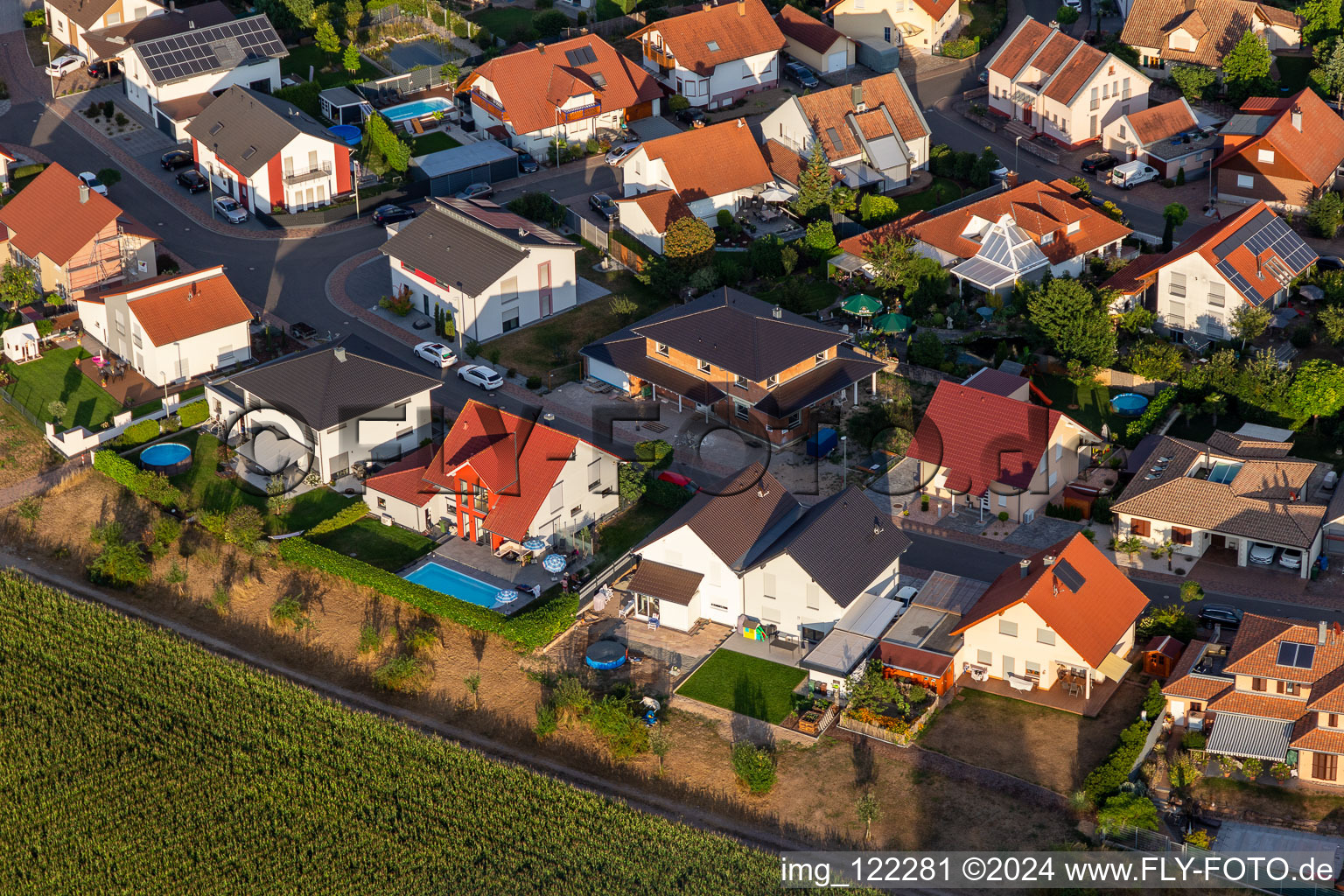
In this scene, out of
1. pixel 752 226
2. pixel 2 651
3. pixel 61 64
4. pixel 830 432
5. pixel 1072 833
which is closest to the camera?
pixel 1072 833

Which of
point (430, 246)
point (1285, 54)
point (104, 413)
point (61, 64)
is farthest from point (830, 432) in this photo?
point (61, 64)

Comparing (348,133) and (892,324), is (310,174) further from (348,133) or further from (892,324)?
(892,324)

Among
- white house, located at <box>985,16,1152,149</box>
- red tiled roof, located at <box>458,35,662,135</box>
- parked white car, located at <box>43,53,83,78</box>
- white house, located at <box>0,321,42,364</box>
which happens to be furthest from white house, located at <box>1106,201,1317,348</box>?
parked white car, located at <box>43,53,83,78</box>

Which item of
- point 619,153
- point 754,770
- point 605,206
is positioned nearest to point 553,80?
point 619,153

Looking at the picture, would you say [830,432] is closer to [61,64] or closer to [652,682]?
[652,682]

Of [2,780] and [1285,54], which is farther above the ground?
[1285,54]

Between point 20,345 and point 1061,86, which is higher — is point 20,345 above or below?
below
